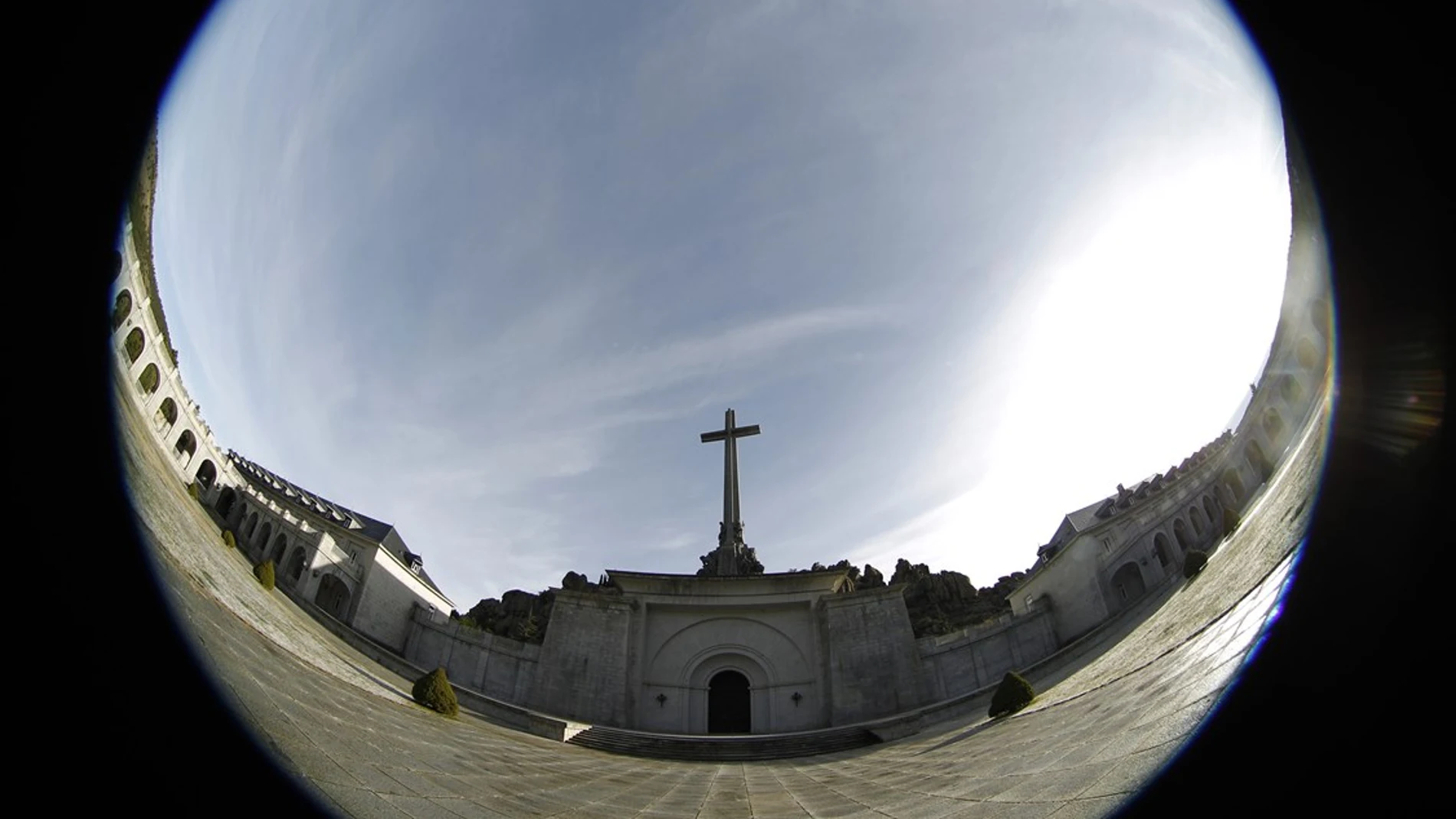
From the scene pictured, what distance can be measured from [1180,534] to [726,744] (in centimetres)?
1433

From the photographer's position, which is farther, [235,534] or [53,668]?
[235,534]

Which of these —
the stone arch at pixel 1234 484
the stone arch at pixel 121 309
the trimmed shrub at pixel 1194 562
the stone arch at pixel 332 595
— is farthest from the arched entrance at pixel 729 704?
the stone arch at pixel 121 309

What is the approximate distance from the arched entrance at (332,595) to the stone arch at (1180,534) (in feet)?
36.8

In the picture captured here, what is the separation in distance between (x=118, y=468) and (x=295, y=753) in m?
1.24

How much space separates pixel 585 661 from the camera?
2133 cm

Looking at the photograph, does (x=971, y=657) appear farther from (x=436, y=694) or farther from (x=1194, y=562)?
(x=1194, y=562)

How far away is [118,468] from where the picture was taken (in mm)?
2074

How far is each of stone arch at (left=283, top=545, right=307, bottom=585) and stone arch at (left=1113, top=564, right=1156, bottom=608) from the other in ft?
27.5

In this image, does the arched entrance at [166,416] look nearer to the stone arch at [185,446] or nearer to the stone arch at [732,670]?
the stone arch at [185,446]

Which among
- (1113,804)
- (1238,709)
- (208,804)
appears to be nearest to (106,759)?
(208,804)

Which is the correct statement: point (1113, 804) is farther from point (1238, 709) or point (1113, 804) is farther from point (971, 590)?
point (971, 590)

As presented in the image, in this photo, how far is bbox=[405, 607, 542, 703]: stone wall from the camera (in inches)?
897

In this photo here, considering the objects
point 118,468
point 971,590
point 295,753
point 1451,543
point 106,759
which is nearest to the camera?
point 106,759

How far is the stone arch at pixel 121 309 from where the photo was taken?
2287mm
